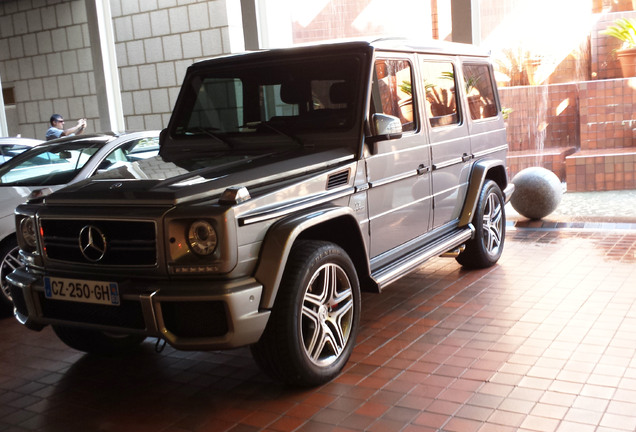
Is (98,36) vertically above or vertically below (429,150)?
above

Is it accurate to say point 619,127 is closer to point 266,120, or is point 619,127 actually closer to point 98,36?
point 266,120


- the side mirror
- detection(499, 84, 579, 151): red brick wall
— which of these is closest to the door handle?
the side mirror

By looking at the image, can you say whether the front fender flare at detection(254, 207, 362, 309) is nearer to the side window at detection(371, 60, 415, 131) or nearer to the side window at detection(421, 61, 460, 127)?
the side window at detection(371, 60, 415, 131)

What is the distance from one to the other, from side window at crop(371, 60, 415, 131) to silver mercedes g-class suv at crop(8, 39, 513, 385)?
0.6 inches

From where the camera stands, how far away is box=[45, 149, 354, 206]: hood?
3.46 meters

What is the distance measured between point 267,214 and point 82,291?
107 cm

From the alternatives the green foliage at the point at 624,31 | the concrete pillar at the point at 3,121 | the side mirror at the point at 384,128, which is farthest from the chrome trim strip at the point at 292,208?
the concrete pillar at the point at 3,121

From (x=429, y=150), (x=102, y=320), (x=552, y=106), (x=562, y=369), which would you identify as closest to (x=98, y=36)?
(x=552, y=106)

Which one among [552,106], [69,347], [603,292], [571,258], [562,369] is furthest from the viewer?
[552,106]

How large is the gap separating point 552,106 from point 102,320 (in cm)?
750

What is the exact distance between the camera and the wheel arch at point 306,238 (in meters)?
3.40

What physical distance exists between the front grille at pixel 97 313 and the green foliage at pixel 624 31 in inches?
317

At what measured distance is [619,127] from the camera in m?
8.53

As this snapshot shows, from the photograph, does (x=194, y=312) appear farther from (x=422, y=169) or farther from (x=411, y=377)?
(x=422, y=169)
